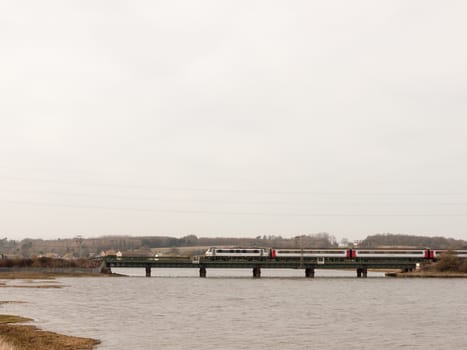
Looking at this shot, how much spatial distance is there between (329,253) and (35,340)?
118257 millimetres

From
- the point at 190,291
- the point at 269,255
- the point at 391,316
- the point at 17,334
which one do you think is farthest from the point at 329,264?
the point at 17,334

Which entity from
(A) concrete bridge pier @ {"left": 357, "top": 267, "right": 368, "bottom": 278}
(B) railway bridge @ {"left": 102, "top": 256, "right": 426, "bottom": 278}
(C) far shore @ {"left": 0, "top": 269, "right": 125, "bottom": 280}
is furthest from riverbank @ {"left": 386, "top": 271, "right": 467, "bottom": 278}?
(C) far shore @ {"left": 0, "top": 269, "right": 125, "bottom": 280}

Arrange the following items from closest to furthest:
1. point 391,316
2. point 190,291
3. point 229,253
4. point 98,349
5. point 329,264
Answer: point 98,349, point 391,316, point 190,291, point 329,264, point 229,253

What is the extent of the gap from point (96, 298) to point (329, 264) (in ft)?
237

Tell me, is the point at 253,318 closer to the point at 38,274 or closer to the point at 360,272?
the point at 38,274

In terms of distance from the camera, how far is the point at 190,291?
94.9 m

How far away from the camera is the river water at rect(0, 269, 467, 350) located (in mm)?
43469

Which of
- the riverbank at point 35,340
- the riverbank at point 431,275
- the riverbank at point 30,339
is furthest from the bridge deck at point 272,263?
the riverbank at point 35,340

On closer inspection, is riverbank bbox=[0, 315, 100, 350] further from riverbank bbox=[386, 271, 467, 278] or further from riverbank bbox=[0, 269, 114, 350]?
riverbank bbox=[386, 271, 467, 278]

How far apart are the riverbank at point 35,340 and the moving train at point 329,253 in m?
104

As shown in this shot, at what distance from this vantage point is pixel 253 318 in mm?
57250

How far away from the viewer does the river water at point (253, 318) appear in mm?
43469

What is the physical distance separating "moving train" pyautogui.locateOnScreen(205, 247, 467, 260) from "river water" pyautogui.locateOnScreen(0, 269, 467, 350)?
58.1 metres

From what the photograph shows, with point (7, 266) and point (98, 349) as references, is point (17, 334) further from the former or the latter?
point (7, 266)
